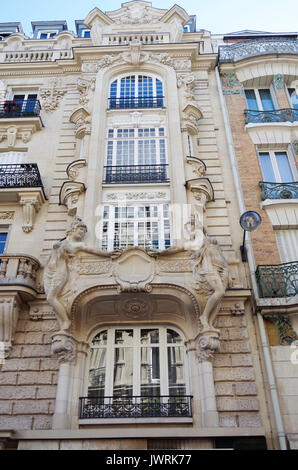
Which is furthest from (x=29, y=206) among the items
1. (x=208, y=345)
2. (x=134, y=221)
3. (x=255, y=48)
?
(x=255, y=48)

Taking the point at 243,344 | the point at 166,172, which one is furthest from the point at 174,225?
the point at 243,344

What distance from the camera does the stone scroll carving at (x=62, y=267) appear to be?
995 cm

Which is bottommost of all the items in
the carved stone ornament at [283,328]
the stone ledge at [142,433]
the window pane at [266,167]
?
the stone ledge at [142,433]

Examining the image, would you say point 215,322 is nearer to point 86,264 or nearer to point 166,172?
point 86,264

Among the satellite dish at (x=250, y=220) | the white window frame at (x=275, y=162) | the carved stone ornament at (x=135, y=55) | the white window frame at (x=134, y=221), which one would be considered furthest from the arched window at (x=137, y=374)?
the carved stone ornament at (x=135, y=55)

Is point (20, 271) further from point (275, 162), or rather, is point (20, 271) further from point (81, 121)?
point (275, 162)

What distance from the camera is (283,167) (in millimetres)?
14180

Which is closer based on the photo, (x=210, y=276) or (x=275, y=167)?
(x=210, y=276)

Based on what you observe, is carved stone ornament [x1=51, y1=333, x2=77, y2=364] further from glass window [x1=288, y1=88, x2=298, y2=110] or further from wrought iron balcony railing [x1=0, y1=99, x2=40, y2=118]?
glass window [x1=288, y1=88, x2=298, y2=110]

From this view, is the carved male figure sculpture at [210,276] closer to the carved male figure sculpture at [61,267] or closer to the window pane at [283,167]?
the carved male figure sculpture at [61,267]

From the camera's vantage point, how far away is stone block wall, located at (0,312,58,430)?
9250mm

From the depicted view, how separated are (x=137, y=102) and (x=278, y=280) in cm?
945

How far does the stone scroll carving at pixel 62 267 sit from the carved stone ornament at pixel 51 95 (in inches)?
323

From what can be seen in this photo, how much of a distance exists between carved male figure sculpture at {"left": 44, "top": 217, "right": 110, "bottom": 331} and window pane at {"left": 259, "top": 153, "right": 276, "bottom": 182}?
7.12m
